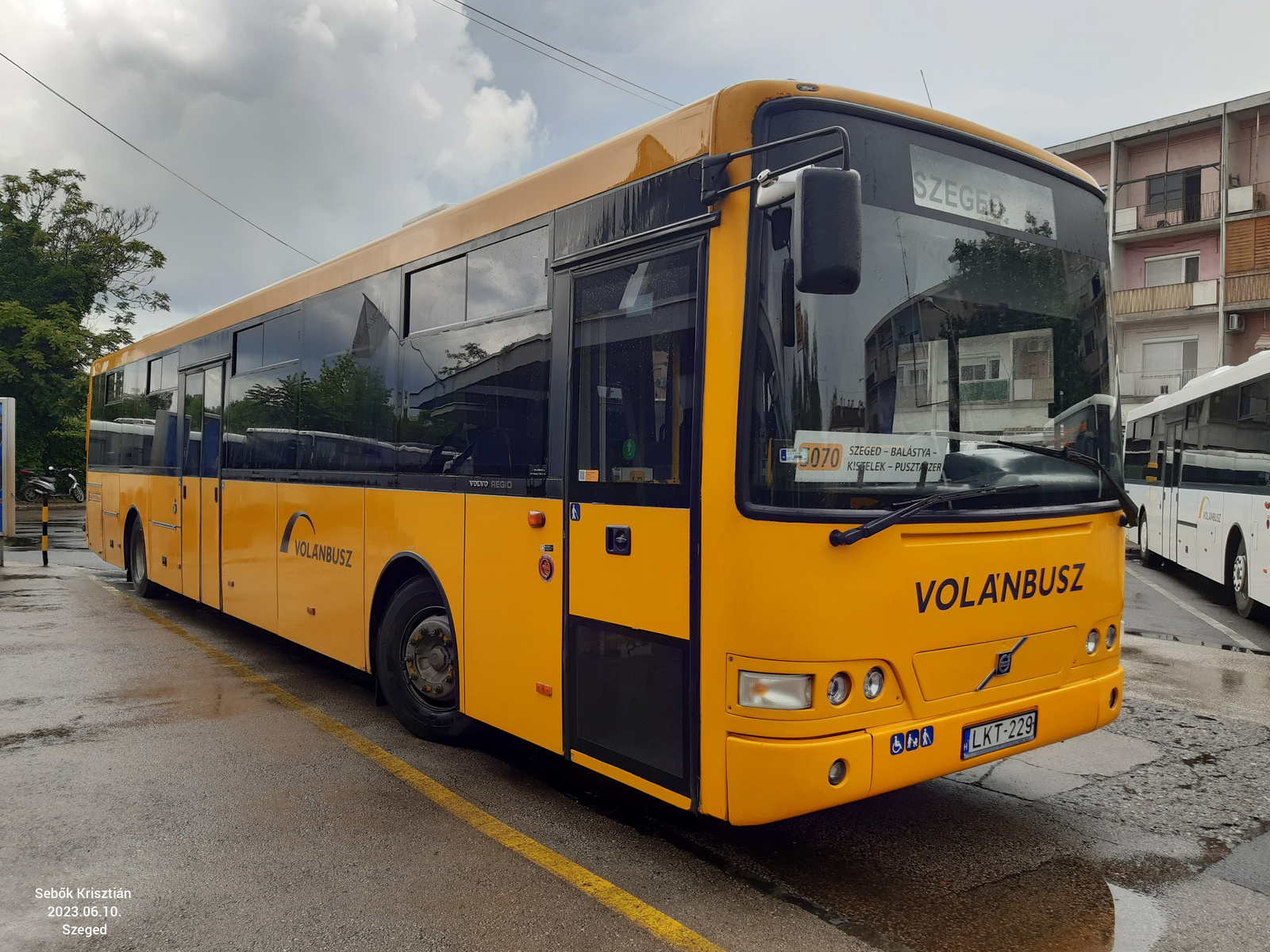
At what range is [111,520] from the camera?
1303 cm

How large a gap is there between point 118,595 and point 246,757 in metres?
7.88

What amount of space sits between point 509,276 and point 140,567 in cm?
884

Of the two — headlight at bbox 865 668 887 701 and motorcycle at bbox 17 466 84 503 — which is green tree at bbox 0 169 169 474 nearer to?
motorcycle at bbox 17 466 84 503

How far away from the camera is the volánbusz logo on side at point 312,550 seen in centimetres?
666

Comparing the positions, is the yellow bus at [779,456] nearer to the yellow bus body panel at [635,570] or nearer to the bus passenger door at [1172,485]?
the yellow bus body panel at [635,570]

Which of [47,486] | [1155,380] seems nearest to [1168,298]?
[1155,380]

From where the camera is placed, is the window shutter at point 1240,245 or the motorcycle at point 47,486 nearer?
the motorcycle at point 47,486

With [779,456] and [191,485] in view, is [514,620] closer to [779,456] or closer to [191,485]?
[779,456]

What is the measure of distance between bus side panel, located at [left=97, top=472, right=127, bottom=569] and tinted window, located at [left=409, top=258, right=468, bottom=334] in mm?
8184

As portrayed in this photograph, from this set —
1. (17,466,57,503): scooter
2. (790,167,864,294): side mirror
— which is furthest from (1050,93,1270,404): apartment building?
(17,466,57,503): scooter

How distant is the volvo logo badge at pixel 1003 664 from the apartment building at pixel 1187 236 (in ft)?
106

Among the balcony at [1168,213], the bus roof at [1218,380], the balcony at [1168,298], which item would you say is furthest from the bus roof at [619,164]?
the balcony at [1168,213]

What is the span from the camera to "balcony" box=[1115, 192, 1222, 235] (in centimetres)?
3231

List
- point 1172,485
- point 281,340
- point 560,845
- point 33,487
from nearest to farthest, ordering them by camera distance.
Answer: point 560,845 < point 281,340 < point 1172,485 < point 33,487
